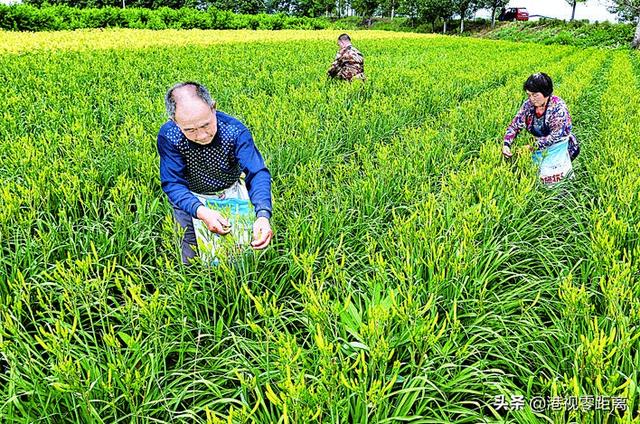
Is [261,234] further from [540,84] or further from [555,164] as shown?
[555,164]

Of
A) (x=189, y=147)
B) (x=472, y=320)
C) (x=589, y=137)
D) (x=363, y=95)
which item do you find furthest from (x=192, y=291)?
(x=363, y=95)

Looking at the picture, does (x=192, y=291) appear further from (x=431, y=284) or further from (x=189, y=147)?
(x=431, y=284)

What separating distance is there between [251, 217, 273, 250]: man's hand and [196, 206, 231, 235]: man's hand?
0.12m

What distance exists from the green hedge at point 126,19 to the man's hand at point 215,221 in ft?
69.6

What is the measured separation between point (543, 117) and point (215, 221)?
3202mm

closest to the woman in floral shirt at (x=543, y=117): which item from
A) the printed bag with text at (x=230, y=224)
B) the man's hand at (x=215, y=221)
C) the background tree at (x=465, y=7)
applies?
the printed bag with text at (x=230, y=224)

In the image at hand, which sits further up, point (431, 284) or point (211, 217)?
point (211, 217)

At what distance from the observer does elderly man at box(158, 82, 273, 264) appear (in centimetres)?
223

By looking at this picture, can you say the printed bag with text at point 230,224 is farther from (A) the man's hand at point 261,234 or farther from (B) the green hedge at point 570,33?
(B) the green hedge at point 570,33

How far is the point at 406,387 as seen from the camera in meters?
1.77

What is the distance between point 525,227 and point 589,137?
11.7 feet

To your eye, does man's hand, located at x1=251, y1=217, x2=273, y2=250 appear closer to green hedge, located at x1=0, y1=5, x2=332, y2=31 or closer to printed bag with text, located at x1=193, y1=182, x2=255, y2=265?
printed bag with text, located at x1=193, y1=182, x2=255, y2=265

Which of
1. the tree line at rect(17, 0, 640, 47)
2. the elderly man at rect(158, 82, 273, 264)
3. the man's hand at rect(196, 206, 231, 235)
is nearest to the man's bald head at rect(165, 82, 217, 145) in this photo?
the elderly man at rect(158, 82, 273, 264)

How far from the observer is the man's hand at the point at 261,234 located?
6.93 ft
